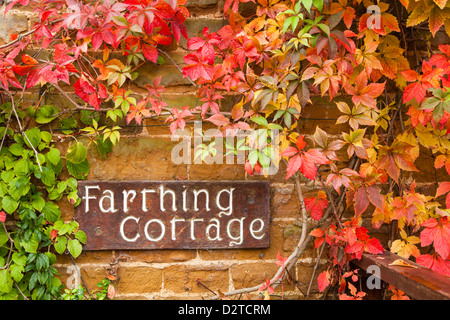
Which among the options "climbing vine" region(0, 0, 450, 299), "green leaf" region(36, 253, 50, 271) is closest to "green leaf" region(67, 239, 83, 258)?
"climbing vine" region(0, 0, 450, 299)

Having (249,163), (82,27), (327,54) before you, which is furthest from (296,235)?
(82,27)

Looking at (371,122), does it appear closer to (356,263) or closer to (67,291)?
(356,263)

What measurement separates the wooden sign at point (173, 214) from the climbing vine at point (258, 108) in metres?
0.11

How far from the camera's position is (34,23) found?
68.9 inches

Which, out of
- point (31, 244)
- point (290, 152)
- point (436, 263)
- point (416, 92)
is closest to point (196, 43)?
point (290, 152)

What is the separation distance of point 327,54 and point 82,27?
1060 mm

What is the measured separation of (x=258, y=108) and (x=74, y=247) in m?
1.17

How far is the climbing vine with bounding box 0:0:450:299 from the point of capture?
147 centimetres

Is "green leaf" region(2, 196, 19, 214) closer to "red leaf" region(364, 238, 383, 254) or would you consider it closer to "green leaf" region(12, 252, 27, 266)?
"green leaf" region(12, 252, 27, 266)

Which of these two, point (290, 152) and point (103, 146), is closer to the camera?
point (290, 152)

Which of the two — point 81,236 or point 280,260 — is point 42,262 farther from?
point 280,260

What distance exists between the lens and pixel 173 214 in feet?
5.90

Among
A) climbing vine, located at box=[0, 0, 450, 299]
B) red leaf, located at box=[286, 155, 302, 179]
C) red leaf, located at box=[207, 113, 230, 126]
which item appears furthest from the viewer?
red leaf, located at box=[207, 113, 230, 126]

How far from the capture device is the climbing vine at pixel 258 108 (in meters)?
1.47
